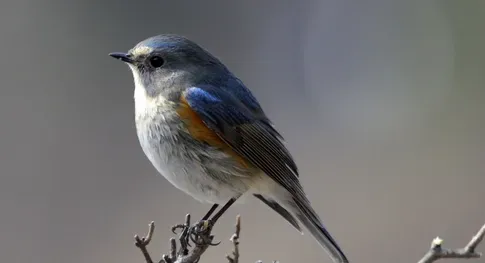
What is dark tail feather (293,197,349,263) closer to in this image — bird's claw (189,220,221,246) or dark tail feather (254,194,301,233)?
dark tail feather (254,194,301,233)

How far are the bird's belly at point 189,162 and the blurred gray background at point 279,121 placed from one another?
3.11 m

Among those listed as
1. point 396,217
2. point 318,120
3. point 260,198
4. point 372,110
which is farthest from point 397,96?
point 260,198

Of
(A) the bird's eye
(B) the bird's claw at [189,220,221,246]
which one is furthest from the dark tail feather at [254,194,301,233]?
(A) the bird's eye

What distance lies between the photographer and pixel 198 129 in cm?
288

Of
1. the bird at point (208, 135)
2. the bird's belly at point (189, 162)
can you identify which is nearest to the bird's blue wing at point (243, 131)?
the bird at point (208, 135)

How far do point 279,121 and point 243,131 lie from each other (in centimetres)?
557

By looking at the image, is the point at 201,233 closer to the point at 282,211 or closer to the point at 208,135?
the point at 208,135

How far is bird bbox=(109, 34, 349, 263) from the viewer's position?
285 centimetres

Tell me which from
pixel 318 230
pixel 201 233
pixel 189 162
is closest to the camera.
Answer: pixel 201 233

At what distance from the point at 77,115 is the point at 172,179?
5504 mm

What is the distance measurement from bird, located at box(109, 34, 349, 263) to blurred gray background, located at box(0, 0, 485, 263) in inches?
116

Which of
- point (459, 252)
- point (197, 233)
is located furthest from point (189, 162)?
point (459, 252)

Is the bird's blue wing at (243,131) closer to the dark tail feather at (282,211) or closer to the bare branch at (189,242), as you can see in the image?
the dark tail feather at (282,211)

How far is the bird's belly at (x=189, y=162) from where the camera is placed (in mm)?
2826
